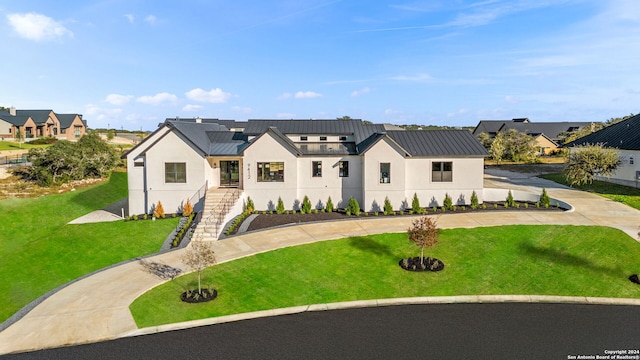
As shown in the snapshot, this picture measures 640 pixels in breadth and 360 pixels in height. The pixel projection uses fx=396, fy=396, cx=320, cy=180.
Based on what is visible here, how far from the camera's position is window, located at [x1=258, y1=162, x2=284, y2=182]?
29859mm

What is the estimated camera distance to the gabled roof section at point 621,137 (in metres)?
37.9

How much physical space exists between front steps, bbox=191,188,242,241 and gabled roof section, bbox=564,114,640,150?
3640 centimetres

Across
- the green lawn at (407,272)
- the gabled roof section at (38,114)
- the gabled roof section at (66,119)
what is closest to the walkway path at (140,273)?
the green lawn at (407,272)

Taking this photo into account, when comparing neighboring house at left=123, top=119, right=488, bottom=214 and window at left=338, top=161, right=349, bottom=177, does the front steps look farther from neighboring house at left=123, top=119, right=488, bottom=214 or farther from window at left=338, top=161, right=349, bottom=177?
window at left=338, top=161, right=349, bottom=177

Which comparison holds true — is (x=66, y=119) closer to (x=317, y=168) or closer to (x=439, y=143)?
(x=317, y=168)

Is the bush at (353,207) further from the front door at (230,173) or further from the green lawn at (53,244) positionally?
the green lawn at (53,244)

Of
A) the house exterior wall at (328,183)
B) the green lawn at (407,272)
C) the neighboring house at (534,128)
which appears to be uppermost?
the neighboring house at (534,128)

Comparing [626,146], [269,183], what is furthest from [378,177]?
[626,146]

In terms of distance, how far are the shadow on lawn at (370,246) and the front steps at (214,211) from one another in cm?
813

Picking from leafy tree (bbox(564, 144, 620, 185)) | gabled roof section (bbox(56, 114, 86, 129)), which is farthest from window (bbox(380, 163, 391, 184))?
gabled roof section (bbox(56, 114, 86, 129))

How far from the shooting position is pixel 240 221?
2681cm

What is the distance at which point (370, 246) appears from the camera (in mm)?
21844

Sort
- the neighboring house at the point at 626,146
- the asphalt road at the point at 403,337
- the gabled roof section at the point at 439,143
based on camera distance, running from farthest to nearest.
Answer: the neighboring house at the point at 626,146
the gabled roof section at the point at 439,143
the asphalt road at the point at 403,337

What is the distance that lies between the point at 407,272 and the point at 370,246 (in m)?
3.18
